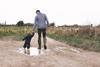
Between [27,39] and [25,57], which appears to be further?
[27,39]

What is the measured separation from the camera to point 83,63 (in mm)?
17000

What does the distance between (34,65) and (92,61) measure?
3.22 meters

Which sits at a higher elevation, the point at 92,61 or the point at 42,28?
the point at 42,28

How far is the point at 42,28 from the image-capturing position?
19.9 m

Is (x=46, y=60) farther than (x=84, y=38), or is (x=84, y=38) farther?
(x=84, y=38)

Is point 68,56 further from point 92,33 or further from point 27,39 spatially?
point 92,33

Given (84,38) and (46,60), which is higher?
(46,60)

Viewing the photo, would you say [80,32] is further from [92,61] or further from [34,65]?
[34,65]

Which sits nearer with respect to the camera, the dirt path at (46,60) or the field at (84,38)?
the dirt path at (46,60)

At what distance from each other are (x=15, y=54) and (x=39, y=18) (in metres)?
2.37

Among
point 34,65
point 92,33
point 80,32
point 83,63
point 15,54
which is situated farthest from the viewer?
point 80,32

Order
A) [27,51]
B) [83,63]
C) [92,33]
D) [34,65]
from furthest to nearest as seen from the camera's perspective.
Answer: [92,33]
[27,51]
[83,63]
[34,65]

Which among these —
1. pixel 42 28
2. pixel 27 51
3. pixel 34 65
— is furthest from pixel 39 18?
pixel 34 65

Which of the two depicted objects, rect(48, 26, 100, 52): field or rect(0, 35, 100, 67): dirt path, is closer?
rect(0, 35, 100, 67): dirt path
